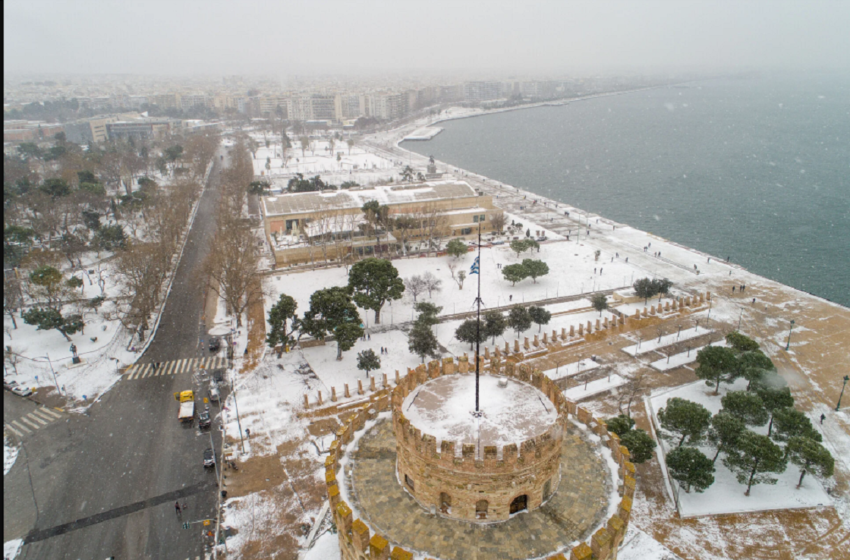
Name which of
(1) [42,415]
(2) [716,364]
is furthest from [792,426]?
(1) [42,415]

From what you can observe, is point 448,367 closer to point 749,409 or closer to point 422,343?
point 422,343

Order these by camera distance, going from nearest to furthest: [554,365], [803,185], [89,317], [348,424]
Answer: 1. [348,424]
2. [554,365]
3. [89,317]
4. [803,185]

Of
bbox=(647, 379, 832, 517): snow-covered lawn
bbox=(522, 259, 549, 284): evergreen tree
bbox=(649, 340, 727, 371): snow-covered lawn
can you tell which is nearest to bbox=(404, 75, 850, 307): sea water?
bbox=(649, 340, 727, 371): snow-covered lawn

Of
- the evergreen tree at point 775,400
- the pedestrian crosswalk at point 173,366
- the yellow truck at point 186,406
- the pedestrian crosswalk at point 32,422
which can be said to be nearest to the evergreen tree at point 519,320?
the evergreen tree at point 775,400

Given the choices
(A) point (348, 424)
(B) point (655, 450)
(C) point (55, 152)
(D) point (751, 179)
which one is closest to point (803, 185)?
(D) point (751, 179)

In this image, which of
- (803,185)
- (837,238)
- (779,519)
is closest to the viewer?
(779,519)

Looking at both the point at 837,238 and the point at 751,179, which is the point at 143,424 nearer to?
the point at 837,238
